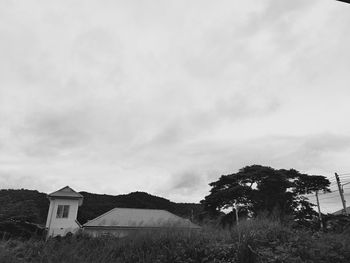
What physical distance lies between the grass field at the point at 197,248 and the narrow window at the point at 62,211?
73.9 feet

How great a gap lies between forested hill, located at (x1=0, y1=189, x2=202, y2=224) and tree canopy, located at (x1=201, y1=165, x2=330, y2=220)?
2.77m

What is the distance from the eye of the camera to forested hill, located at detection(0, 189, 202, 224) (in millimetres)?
25281

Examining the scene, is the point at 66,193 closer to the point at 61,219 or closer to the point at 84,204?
the point at 61,219

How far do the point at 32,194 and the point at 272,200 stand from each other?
26.7 metres

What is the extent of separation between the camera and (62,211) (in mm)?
28359

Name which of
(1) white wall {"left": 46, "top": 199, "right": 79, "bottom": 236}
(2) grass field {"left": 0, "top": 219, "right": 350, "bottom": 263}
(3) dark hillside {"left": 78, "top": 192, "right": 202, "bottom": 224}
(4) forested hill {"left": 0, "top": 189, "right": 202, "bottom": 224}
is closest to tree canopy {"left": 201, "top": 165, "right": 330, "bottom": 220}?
(4) forested hill {"left": 0, "top": 189, "right": 202, "bottom": 224}

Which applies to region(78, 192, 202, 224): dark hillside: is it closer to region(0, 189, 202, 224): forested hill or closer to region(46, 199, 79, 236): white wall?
region(0, 189, 202, 224): forested hill

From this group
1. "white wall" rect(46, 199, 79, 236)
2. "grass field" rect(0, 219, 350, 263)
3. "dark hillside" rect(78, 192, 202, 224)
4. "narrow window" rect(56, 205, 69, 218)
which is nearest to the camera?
"grass field" rect(0, 219, 350, 263)

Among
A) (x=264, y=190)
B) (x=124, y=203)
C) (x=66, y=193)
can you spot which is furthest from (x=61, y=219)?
(x=264, y=190)

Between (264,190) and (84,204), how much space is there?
73.0ft

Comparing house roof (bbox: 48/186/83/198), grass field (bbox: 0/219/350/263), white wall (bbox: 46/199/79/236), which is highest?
house roof (bbox: 48/186/83/198)

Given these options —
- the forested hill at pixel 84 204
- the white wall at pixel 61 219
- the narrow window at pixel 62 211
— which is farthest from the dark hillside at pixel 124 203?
the narrow window at pixel 62 211

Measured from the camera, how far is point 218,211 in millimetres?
27797

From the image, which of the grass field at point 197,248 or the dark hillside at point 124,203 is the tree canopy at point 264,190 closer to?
the dark hillside at point 124,203
